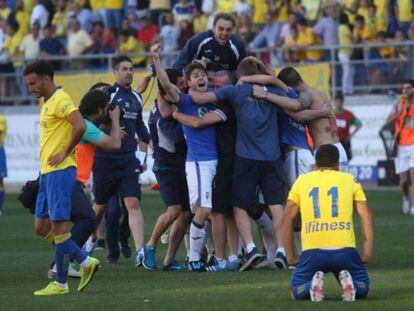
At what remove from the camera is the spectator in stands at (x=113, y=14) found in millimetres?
35594

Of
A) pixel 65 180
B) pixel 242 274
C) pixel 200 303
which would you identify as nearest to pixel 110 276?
pixel 242 274

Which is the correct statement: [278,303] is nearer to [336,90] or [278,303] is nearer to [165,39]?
[336,90]

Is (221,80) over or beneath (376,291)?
over

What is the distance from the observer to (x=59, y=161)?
40.8ft

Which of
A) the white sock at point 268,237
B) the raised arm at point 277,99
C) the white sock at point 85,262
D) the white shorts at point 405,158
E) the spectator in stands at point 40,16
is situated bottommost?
the white shorts at point 405,158

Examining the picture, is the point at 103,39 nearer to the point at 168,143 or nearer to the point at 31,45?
the point at 31,45

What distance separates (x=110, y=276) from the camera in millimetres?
14516

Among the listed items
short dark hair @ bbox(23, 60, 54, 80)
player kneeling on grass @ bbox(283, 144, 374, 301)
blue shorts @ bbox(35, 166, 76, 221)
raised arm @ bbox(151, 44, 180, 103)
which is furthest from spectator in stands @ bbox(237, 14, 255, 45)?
player kneeling on grass @ bbox(283, 144, 374, 301)

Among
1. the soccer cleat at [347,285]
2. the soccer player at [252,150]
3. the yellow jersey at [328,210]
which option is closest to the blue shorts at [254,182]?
the soccer player at [252,150]

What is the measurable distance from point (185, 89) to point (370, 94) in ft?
52.8

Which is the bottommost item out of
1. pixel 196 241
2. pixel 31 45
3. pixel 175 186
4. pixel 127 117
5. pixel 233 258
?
pixel 233 258

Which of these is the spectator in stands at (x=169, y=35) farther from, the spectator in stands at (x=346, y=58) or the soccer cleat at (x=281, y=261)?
the soccer cleat at (x=281, y=261)

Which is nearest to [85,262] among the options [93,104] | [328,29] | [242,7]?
[93,104]

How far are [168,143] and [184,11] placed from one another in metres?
18.7
